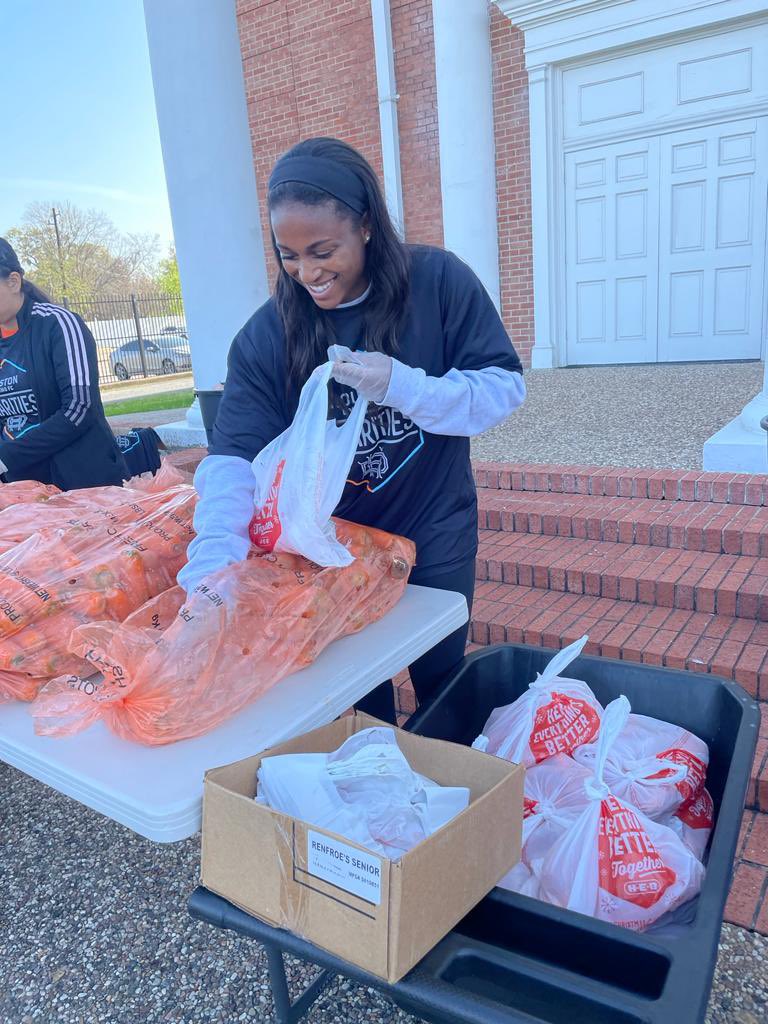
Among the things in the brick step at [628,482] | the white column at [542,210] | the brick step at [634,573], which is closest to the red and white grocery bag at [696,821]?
the brick step at [634,573]

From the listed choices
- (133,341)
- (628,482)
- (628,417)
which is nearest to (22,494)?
(628,482)

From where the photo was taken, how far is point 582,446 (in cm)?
431

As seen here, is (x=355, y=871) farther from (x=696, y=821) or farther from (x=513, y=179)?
(x=513, y=179)

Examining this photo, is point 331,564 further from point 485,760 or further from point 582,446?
point 582,446

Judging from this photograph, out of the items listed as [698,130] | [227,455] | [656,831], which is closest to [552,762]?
[656,831]

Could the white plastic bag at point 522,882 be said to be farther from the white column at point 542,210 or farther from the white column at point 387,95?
the white column at point 387,95

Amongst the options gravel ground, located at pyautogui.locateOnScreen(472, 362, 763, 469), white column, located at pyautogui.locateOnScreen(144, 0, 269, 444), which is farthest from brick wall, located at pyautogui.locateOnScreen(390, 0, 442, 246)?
white column, located at pyautogui.locateOnScreen(144, 0, 269, 444)

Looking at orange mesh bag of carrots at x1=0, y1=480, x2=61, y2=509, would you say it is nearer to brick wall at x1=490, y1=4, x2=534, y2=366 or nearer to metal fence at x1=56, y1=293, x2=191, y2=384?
brick wall at x1=490, y1=4, x2=534, y2=366

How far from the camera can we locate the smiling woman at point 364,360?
4.73 ft

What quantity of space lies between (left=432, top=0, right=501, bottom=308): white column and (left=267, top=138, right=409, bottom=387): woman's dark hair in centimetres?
558

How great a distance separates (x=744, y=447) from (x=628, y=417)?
1506 mm

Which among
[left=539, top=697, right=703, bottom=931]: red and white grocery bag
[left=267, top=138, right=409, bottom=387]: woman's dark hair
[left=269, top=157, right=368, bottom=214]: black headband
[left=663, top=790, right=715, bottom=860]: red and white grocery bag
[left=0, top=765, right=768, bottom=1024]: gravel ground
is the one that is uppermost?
[left=269, top=157, right=368, bottom=214]: black headband

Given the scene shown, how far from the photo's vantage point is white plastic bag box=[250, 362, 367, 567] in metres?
1.46

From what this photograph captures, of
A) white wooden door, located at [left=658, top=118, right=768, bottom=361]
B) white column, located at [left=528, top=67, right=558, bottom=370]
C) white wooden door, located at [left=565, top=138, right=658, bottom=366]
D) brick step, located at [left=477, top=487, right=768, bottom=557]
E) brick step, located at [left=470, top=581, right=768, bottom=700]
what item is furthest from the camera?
white column, located at [left=528, top=67, right=558, bottom=370]
